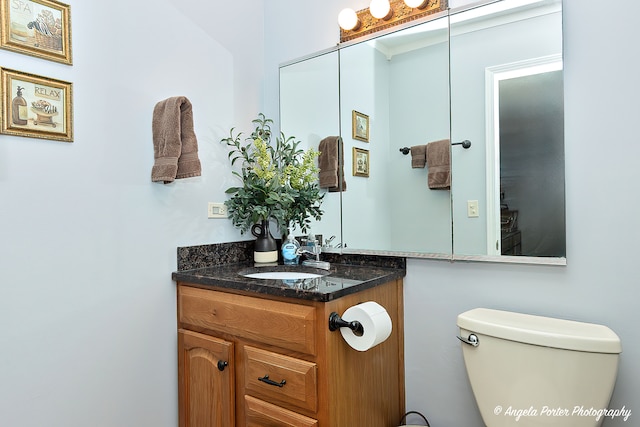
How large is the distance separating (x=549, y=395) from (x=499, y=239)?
521mm

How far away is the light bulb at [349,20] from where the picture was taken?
1751 mm

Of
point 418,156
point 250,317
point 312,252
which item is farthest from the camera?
point 312,252

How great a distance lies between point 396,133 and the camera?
169cm

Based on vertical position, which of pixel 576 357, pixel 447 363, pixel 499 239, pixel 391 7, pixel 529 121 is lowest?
pixel 447 363

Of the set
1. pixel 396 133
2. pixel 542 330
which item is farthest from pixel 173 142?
pixel 542 330

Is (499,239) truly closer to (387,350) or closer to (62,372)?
(387,350)

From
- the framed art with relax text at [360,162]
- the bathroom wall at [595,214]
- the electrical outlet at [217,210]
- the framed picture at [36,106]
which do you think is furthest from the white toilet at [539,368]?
the framed picture at [36,106]

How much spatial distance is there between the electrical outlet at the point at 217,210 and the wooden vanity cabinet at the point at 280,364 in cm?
36

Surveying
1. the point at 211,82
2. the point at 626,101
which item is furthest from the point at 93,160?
the point at 626,101

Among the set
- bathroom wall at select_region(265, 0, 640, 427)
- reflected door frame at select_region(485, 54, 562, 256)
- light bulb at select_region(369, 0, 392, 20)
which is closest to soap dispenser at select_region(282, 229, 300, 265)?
bathroom wall at select_region(265, 0, 640, 427)

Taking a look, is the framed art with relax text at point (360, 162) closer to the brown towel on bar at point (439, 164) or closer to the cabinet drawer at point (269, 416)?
the brown towel on bar at point (439, 164)

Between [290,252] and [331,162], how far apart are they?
49cm

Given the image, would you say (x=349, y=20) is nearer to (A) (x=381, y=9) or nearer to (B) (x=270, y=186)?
(A) (x=381, y=9)

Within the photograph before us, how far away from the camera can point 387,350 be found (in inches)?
60.1
